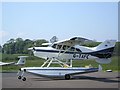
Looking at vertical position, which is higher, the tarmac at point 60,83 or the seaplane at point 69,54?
the seaplane at point 69,54

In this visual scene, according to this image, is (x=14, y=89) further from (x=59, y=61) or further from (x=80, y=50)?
(x=80, y=50)

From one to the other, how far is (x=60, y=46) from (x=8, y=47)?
219 ft

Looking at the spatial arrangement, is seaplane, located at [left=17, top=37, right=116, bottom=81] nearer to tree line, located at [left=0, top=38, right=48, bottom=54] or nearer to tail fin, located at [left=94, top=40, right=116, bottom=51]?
tail fin, located at [left=94, top=40, right=116, bottom=51]

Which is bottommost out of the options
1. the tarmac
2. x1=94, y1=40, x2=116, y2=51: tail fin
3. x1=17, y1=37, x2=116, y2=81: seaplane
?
the tarmac

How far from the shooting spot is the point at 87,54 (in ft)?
70.6

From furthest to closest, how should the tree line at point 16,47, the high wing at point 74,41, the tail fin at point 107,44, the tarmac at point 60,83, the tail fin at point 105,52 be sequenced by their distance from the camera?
the tree line at point 16,47
the tail fin at point 107,44
the tail fin at point 105,52
the high wing at point 74,41
the tarmac at point 60,83

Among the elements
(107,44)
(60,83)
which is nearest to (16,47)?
(107,44)

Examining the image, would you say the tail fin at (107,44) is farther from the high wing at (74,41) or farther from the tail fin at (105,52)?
the high wing at (74,41)

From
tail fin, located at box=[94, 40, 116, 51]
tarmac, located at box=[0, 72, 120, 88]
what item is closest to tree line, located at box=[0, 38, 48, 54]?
tail fin, located at box=[94, 40, 116, 51]

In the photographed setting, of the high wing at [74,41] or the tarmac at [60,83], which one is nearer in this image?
the tarmac at [60,83]

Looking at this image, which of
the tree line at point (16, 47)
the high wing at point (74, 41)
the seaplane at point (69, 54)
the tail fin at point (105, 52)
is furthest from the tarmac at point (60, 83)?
the tree line at point (16, 47)

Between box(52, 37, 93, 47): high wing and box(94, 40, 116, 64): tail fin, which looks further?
box(94, 40, 116, 64): tail fin

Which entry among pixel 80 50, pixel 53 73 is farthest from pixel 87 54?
pixel 53 73

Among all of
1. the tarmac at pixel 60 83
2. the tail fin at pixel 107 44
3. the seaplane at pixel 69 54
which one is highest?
the tail fin at pixel 107 44
